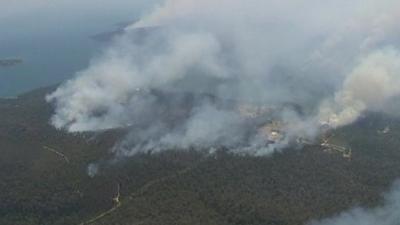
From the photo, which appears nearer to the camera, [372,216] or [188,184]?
[372,216]

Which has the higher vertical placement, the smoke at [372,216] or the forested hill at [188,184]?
the forested hill at [188,184]

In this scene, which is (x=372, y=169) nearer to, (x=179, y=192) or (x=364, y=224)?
(x=364, y=224)

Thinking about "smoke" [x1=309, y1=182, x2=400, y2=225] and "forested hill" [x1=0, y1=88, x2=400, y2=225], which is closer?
"smoke" [x1=309, y1=182, x2=400, y2=225]

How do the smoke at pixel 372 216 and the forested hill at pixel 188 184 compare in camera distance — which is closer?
the smoke at pixel 372 216

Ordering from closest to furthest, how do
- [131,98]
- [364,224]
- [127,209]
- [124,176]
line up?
[364,224] < [127,209] < [124,176] < [131,98]

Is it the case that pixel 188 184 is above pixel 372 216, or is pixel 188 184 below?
above

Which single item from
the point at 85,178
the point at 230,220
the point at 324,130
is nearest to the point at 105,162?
the point at 85,178

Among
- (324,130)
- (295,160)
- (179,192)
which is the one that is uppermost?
(324,130)

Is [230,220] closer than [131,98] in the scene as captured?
Yes
